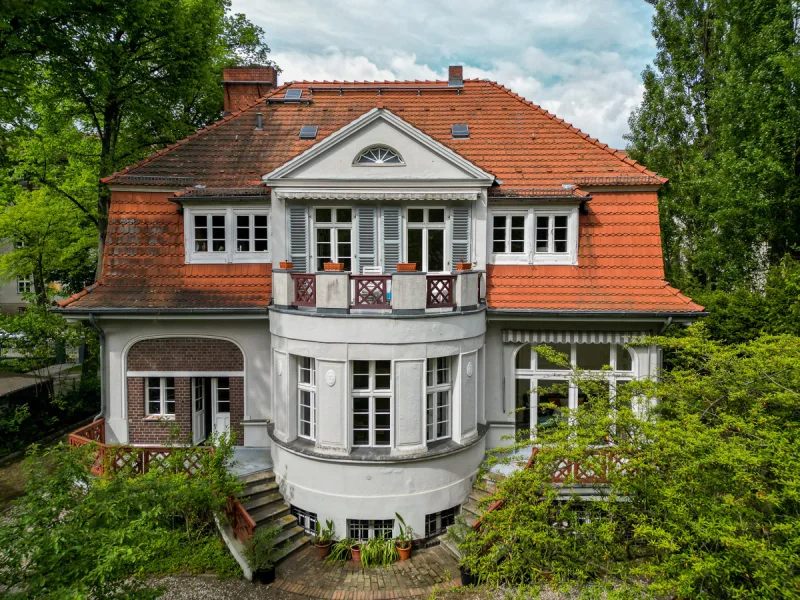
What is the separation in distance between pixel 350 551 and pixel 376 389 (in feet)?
11.5

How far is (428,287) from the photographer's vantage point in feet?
34.7

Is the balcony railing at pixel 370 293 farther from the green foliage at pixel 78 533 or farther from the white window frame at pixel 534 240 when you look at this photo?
the green foliage at pixel 78 533

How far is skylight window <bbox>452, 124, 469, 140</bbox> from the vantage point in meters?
14.0

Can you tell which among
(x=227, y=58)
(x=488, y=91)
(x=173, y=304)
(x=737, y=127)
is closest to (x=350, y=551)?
(x=173, y=304)

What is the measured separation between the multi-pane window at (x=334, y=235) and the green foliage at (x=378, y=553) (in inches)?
254

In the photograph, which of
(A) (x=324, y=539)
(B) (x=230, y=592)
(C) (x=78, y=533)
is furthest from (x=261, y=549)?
(C) (x=78, y=533)

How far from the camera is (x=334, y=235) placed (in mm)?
12406

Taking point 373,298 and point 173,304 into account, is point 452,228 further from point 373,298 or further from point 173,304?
point 173,304

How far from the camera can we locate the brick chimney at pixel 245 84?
15.9m

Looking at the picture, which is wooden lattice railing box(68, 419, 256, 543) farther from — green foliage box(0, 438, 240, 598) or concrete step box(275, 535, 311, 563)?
green foliage box(0, 438, 240, 598)

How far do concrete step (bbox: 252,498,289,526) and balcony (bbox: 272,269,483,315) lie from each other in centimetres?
463

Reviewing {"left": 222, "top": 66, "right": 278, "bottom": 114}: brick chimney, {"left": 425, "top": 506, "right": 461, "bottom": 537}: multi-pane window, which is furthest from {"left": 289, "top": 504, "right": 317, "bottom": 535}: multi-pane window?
→ {"left": 222, "top": 66, "right": 278, "bottom": 114}: brick chimney

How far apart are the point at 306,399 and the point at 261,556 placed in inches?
132

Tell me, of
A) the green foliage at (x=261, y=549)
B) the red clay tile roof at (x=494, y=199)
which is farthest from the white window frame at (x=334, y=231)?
the green foliage at (x=261, y=549)
